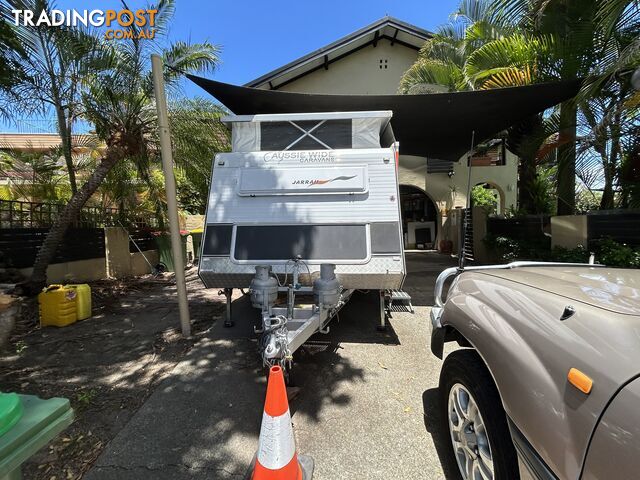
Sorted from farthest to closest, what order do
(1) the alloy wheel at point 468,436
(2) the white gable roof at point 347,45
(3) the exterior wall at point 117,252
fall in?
(2) the white gable roof at point 347,45
(3) the exterior wall at point 117,252
(1) the alloy wheel at point 468,436

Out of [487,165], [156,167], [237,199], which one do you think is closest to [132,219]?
[156,167]

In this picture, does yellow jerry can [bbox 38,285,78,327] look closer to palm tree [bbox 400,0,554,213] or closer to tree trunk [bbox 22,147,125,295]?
tree trunk [bbox 22,147,125,295]

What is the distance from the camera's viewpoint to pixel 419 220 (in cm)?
1692

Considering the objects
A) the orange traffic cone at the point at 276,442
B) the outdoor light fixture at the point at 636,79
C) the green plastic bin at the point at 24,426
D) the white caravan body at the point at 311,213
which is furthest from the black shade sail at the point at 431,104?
the green plastic bin at the point at 24,426

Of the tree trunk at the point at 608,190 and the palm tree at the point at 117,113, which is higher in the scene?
the palm tree at the point at 117,113

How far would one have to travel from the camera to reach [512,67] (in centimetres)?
655

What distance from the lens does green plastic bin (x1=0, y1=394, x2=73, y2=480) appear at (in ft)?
2.77

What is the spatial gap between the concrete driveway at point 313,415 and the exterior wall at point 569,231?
13.6ft

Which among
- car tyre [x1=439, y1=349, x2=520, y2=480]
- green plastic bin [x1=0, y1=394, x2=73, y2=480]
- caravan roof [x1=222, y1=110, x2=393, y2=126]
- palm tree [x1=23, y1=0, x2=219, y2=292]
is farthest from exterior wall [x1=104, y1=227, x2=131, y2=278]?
car tyre [x1=439, y1=349, x2=520, y2=480]

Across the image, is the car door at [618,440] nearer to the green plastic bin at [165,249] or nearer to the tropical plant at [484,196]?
the green plastic bin at [165,249]

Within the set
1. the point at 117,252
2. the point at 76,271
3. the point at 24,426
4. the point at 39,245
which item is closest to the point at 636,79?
the point at 24,426

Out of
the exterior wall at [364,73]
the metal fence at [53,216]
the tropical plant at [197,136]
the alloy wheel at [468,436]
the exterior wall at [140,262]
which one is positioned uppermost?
the exterior wall at [364,73]

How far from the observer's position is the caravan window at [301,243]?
12.7 feet

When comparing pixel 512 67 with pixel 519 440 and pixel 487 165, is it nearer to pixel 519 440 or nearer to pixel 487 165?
pixel 519 440
